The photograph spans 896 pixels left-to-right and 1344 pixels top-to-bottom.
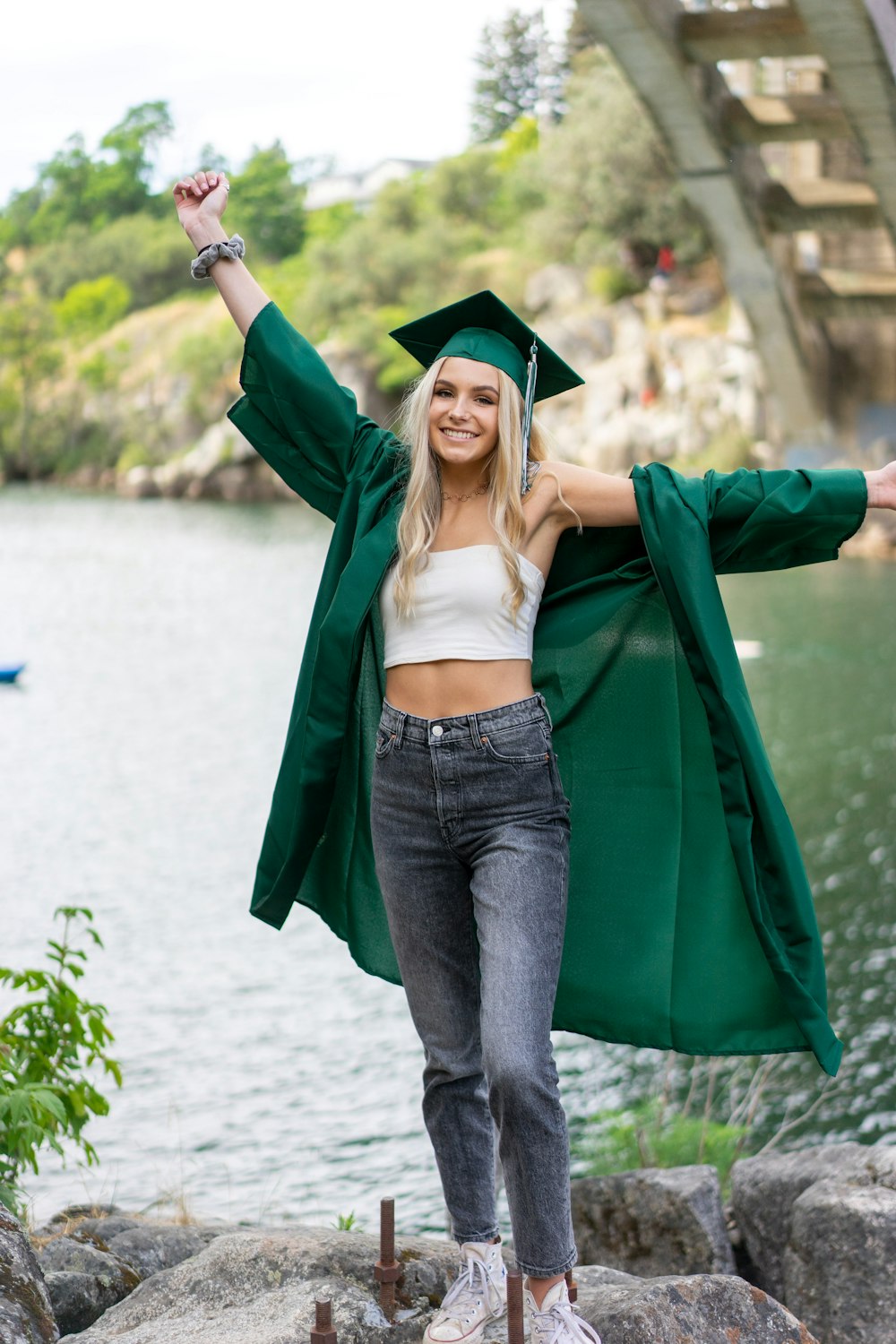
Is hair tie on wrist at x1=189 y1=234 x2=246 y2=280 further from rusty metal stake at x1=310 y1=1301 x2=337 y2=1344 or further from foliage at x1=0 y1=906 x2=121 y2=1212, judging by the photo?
rusty metal stake at x1=310 y1=1301 x2=337 y2=1344

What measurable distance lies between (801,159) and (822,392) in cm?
367

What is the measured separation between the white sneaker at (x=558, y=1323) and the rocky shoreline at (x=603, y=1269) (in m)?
0.08

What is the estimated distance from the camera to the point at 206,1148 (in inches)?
212

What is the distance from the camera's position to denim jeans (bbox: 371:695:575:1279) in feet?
7.80

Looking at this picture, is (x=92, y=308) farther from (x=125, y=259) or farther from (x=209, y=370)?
(x=209, y=370)

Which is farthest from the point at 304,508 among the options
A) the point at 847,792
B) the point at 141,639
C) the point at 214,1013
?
the point at 214,1013

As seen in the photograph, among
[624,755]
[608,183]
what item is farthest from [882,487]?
[608,183]

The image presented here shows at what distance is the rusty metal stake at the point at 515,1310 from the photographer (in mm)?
2307

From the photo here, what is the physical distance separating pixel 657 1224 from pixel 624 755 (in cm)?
158

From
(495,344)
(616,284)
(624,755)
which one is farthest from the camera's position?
(616,284)

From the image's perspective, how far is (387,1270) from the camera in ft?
8.81

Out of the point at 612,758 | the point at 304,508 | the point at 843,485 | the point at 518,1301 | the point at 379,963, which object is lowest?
the point at 518,1301

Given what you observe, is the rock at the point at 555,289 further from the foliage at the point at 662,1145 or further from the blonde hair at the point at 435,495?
the blonde hair at the point at 435,495

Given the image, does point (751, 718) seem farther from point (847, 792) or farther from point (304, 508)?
point (304, 508)
